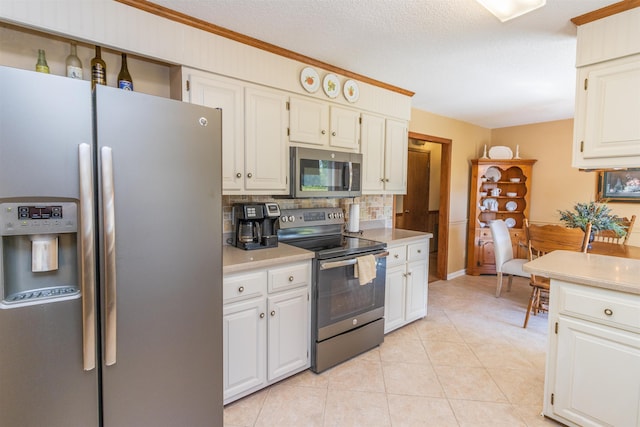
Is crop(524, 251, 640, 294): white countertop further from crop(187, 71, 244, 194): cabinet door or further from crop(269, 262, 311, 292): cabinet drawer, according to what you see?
crop(187, 71, 244, 194): cabinet door

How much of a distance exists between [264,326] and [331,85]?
2.00m

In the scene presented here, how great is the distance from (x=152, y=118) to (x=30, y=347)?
38.5 inches

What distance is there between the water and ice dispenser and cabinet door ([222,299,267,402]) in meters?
0.86

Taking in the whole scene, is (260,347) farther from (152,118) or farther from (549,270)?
(549,270)

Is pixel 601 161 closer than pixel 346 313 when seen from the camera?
Yes

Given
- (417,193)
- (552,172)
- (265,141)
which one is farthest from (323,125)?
(552,172)

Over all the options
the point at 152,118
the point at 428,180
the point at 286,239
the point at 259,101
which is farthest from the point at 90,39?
the point at 428,180

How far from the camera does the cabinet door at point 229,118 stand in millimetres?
2110

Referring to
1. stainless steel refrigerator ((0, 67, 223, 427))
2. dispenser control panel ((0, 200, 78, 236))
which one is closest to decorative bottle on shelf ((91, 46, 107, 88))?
stainless steel refrigerator ((0, 67, 223, 427))

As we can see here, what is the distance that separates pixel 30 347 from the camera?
3.85 ft

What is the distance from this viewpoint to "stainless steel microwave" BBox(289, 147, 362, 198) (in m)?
2.55

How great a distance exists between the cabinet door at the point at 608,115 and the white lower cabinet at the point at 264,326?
6.34 feet

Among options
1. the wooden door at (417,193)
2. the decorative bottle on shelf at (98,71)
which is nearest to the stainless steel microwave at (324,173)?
the decorative bottle on shelf at (98,71)

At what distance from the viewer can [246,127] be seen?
2289 mm
